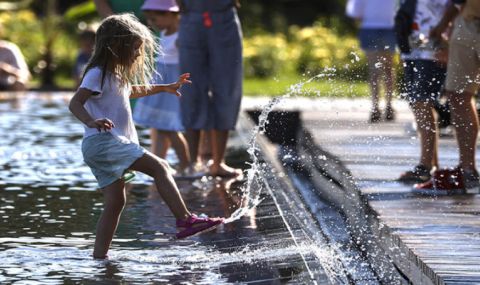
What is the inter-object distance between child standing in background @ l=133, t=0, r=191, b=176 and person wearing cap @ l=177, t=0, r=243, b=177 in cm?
8

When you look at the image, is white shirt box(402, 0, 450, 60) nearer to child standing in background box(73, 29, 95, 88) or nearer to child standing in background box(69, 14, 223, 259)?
child standing in background box(69, 14, 223, 259)

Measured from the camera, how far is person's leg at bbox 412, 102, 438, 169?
920cm

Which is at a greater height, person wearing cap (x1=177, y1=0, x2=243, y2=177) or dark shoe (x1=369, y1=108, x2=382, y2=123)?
person wearing cap (x1=177, y1=0, x2=243, y2=177)

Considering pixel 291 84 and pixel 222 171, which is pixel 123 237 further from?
pixel 291 84

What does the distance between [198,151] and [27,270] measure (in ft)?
13.2

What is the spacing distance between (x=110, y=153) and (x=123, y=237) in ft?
2.58

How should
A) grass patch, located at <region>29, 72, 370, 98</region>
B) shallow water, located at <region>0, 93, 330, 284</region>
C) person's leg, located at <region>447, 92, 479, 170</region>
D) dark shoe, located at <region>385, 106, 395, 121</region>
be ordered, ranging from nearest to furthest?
shallow water, located at <region>0, 93, 330, 284</region>
person's leg, located at <region>447, 92, 479, 170</region>
dark shoe, located at <region>385, 106, 395, 121</region>
grass patch, located at <region>29, 72, 370, 98</region>

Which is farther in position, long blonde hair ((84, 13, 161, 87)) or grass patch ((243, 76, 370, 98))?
grass patch ((243, 76, 370, 98))

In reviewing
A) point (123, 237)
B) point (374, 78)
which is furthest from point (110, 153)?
point (374, 78)

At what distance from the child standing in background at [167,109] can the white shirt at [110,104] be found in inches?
125

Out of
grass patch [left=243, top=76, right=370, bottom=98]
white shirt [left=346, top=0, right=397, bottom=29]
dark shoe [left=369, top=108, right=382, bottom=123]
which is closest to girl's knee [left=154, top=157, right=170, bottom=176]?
dark shoe [left=369, top=108, right=382, bottom=123]

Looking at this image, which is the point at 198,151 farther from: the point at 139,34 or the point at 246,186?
the point at 139,34

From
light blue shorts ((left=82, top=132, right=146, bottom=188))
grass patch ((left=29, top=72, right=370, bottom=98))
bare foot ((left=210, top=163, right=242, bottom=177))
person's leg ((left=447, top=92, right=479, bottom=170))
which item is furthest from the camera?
grass patch ((left=29, top=72, right=370, bottom=98))

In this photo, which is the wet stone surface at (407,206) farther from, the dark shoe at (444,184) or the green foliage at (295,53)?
the green foliage at (295,53)
